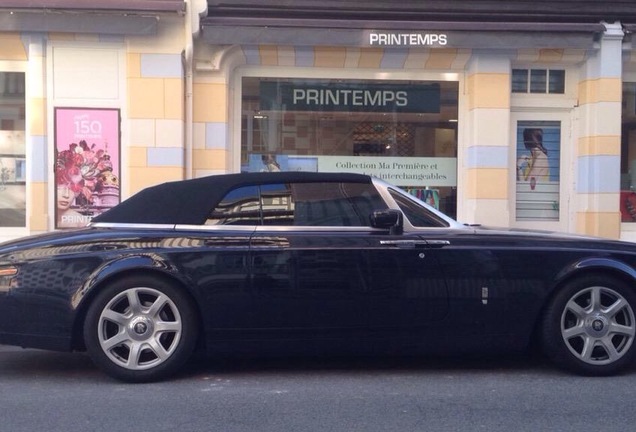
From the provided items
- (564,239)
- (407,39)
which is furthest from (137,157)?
(564,239)

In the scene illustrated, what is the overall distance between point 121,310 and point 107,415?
87cm

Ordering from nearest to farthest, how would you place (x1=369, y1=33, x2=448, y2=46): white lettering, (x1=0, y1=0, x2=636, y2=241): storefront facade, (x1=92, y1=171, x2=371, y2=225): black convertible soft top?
(x1=92, y1=171, x2=371, y2=225): black convertible soft top, (x1=369, y1=33, x2=448, y2=46): white lettering, (x1=0, y1=0, x2=636, y2=241): storefront facade

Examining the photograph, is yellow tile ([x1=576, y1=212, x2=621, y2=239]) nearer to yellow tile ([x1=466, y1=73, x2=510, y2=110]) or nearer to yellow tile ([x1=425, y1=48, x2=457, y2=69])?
yellow tile ([x1=466, y1=73, x2=510, y2=110])

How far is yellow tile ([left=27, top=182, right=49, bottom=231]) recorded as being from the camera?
10.1m

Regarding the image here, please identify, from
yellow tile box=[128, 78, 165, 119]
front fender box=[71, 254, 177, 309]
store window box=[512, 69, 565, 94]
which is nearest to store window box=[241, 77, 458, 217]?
store window box=[512, 69, 565, 94]

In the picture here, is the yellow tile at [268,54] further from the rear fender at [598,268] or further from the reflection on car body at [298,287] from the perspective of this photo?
the rear fender at [598,268]

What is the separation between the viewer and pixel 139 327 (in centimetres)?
579

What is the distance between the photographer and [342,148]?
11.2 m

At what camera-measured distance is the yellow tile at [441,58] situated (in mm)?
10727

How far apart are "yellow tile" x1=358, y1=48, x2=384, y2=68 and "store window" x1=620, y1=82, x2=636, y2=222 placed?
11.0 ft

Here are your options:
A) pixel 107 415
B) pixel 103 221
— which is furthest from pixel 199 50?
pixel 107 415

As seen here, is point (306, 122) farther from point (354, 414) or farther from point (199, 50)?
point (354, 414)

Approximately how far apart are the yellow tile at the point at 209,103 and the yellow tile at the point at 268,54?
25.3 inches

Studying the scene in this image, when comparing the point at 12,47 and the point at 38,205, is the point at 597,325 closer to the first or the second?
the point at 38,205
